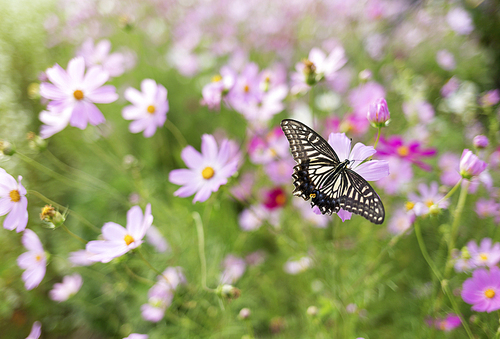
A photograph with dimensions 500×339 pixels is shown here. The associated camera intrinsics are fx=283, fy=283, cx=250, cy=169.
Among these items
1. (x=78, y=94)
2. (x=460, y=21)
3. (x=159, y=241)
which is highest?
(x=460, y=21)

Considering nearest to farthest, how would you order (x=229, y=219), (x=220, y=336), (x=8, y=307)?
(x=220, y=336) < (x=8, y=307) < (x=229, y=219)

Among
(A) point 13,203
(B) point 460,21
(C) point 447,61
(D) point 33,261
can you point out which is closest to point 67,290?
(D) point 33,261

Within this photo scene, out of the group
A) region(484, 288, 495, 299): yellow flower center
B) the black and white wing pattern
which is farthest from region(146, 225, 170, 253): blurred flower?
region(484, 288, 495, 299): yellow flower center

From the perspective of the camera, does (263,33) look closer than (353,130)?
No

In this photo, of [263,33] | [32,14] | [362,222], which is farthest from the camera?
[263,33]

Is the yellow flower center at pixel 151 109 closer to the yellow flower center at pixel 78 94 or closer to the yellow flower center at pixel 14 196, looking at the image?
the yellow flower center at pixel 78 94

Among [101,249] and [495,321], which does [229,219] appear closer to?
[101,249]

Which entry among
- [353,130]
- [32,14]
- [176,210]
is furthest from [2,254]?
[353,130]

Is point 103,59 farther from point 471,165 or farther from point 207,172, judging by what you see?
point 471,165
